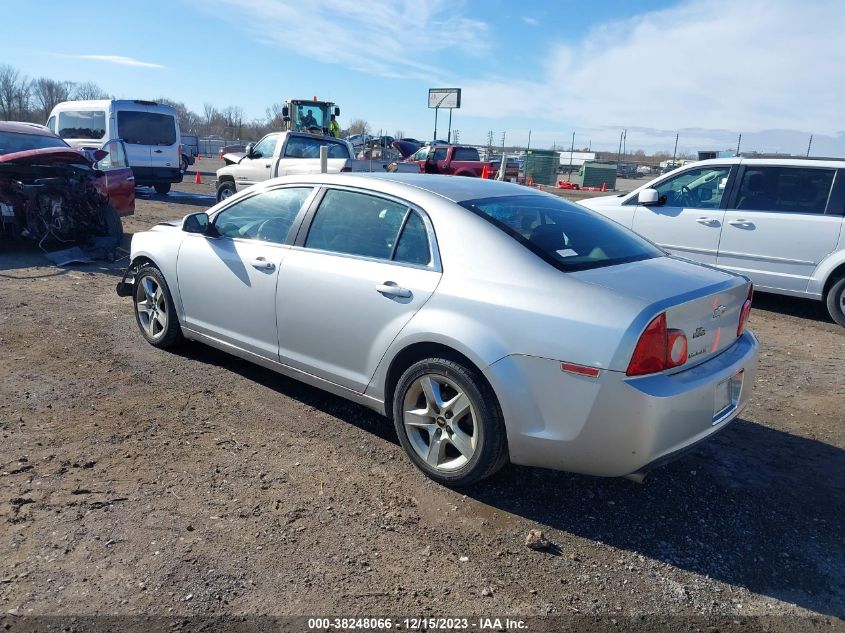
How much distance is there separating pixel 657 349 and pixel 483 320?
2.62ft

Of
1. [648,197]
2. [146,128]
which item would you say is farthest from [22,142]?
[648,197]

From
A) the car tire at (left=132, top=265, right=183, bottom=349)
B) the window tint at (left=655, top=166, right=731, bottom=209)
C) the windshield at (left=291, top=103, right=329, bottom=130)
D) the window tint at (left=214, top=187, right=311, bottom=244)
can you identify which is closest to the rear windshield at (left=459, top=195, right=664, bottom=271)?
the window tint at (left=214, top=187, right=311, bottom=244)

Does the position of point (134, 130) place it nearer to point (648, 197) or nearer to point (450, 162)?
point (450, 162)

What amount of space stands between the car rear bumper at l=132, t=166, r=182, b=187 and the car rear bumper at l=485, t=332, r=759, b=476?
1587 cm

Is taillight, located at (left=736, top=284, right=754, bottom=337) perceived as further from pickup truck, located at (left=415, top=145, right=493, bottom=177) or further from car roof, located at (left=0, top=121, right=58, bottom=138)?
pickup truck, located at (left=415, top=145, right=493, bottom=177)

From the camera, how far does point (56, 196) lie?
28.2ft

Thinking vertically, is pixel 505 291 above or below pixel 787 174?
below

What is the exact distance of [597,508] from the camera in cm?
334

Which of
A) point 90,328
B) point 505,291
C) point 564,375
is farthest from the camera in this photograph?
point 90,328

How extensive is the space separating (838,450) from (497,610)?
2.81 meters

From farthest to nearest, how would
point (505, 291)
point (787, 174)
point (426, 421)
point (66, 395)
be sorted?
point (787, 174)
point (66, 395)
point (426, 421)
point (505, 291)

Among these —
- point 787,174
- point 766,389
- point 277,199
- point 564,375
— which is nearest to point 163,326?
point 277,199

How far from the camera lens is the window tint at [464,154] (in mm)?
23422

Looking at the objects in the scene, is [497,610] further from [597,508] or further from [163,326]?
[163,326]
